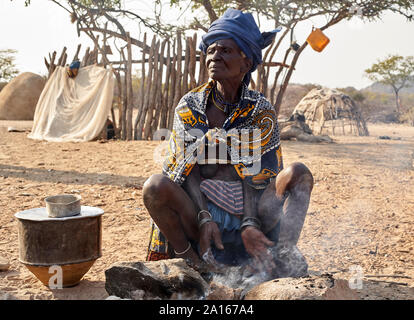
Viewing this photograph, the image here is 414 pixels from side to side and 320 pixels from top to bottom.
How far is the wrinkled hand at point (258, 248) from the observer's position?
238cm

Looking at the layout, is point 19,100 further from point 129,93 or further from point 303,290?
point 303,290

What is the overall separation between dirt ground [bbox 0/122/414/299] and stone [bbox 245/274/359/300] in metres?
0.68

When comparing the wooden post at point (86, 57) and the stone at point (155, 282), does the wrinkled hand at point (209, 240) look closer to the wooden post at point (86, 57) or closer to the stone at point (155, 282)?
the stone at point (155, 282)

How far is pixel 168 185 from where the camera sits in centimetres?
243

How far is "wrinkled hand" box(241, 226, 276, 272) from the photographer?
2.38 meters

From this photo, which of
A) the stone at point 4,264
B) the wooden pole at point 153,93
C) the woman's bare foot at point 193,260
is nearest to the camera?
the woman's bare foot at point 193,260

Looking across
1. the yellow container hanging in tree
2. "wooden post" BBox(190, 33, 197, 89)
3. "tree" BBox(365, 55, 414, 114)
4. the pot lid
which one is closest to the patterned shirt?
the pot lid

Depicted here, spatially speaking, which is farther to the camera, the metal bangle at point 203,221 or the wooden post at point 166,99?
the wooden post at point 166,99

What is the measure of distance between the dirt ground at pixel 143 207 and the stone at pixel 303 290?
0.68 metres

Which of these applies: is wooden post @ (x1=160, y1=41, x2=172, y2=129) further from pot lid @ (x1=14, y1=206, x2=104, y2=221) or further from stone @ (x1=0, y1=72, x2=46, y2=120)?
stone @ (x1=0, y1=72, x2=46, y2=120)

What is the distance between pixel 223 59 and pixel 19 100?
48.3 ft

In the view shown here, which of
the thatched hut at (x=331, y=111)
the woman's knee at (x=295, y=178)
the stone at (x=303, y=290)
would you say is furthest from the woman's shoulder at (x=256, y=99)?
the thatched hut at (x=331, y=111)

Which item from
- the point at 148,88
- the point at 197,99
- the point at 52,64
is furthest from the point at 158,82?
the point at 197,99
